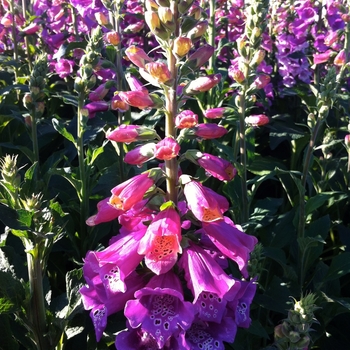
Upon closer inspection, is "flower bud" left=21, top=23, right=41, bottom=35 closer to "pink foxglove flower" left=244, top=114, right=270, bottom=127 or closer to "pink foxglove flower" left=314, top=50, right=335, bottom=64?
"pink foxglove flower" left=244, top=114, right=270, bottom=127

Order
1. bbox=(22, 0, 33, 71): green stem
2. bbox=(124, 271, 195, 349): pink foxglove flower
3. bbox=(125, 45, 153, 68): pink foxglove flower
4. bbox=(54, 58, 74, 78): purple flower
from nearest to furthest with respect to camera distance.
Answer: bbox=(124, 271, 195, 349): pink foxglove flower
bbox=(125, 45, 153, 68): pink foxglove flower
bbox=(54, 58, 74, 78): purple flower
bbox=(22, 0, 33, 71): green stem

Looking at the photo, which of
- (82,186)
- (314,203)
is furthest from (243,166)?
(82,186)

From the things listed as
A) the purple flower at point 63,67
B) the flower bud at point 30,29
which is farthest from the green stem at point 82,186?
the flower bud at point 30,29

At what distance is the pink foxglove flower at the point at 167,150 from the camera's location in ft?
5.14

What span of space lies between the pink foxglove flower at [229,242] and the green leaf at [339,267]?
111 cm

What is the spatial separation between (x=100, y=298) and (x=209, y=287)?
1.28ft

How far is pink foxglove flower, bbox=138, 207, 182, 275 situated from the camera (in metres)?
1.54

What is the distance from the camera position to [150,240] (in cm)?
155

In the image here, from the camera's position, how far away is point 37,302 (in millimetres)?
1813

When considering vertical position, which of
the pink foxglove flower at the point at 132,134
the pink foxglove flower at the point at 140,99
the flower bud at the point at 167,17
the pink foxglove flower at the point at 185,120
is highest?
the flower bud at the point at 167,17

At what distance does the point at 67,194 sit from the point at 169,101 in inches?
62.1

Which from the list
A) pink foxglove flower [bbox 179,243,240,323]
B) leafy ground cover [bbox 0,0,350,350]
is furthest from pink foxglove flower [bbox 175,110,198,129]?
pink foxglove flower [bbox 179,243,240,323]

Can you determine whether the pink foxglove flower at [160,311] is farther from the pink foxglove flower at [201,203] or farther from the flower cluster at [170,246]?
the pink foxglove flower at [201,203]

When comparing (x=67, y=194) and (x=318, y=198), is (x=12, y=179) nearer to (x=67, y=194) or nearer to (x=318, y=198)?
(x=67, y=194)
